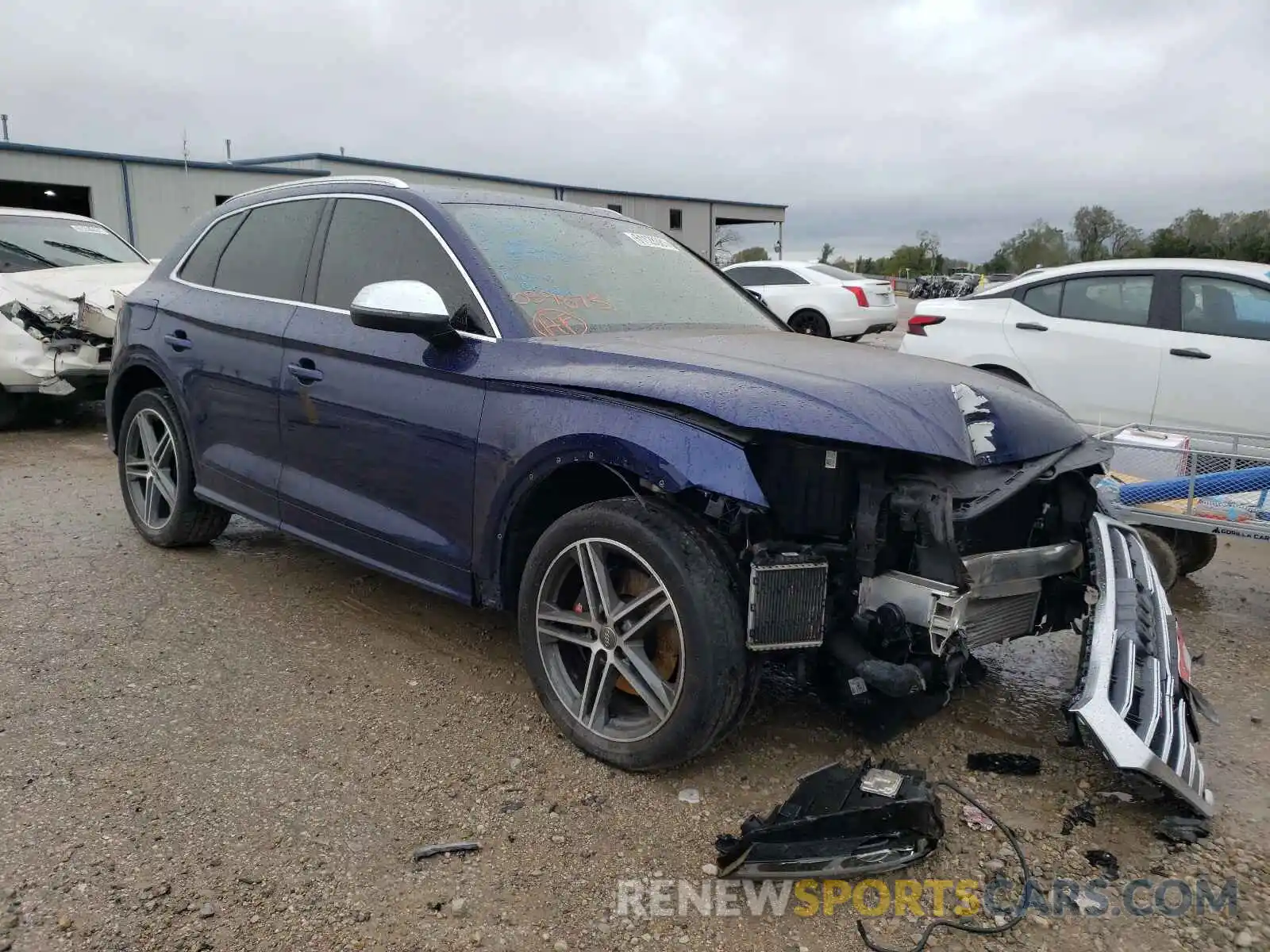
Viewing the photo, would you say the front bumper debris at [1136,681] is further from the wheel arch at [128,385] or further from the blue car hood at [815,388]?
the wheel arch at [128,385]

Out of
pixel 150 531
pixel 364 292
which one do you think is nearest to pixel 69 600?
pixel 150 531

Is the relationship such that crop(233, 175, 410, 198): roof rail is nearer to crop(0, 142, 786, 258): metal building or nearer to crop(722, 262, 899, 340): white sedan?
crop(722, 262, 899, 340): white sedan

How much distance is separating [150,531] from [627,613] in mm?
3291

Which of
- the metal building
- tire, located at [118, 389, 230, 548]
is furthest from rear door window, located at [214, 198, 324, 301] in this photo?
the metal building

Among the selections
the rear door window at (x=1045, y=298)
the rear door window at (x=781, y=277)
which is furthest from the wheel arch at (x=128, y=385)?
the rear door window at (x=781, y=277)

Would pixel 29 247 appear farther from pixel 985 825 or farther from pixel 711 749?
pixel 985 825

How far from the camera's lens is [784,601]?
8.70ft

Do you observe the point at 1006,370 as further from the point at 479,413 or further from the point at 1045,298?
the point at 479,413

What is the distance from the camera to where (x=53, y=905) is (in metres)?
2.34

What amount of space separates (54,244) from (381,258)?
7.04 meters

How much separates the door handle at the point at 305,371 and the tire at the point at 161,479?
1.17 meters

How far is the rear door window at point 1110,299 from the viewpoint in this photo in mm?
6789

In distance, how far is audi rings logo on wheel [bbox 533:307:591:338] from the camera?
3285 mm

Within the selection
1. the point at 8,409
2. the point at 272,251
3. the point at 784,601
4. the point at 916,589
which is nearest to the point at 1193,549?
the point at 916,589
